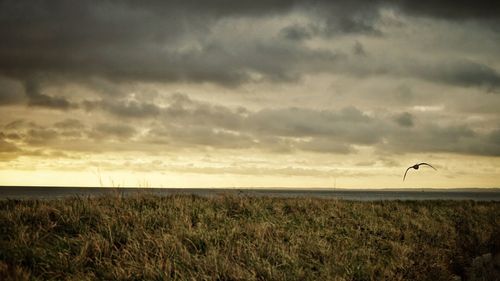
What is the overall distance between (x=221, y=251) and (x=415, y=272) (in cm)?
447

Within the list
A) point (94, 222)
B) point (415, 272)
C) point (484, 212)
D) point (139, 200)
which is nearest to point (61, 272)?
point (94, 222)

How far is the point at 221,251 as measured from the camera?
30.6 feet

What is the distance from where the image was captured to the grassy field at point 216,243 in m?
8.02

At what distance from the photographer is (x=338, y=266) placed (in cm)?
910

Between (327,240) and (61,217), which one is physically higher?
(61,217)

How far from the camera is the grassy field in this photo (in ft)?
26.3

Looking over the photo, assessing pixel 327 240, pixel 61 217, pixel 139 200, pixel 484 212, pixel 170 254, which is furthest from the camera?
pixel 484 212

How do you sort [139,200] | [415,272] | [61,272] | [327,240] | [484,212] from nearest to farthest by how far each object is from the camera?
[61,272]
[415,272]
[327,240]
[139,200]
[484,212]

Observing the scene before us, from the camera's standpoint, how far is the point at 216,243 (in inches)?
383

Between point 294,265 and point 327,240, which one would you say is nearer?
point 294,265

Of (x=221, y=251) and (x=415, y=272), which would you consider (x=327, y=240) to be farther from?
(x=221, y=251)

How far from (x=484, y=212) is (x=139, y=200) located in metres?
18.3

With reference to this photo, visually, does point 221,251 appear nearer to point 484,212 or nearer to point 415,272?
point 415,272

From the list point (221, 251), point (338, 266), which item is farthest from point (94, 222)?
point (338, 266)
